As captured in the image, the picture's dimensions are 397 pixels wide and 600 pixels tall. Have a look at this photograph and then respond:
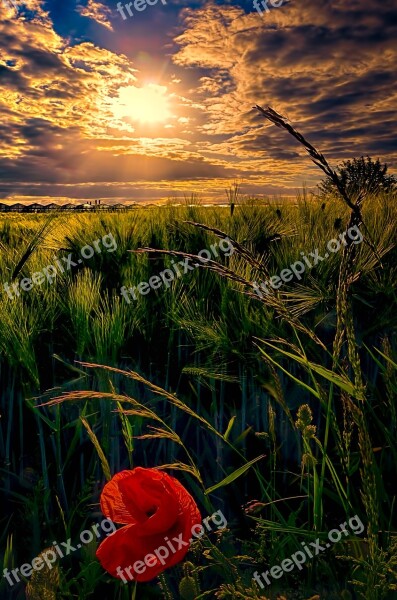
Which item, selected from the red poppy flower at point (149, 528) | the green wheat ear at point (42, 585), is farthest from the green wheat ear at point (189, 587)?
the green wheat ear at point (42, 585)

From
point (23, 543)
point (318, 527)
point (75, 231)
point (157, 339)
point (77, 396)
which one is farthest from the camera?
point (75, 231)

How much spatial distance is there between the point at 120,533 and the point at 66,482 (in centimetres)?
87

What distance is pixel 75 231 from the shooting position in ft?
9.91

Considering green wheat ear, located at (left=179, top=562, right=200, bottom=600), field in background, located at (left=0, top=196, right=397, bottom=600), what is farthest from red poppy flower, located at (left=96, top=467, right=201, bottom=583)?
field in background, located at (left=0, top=196, right=397, bottom=600)

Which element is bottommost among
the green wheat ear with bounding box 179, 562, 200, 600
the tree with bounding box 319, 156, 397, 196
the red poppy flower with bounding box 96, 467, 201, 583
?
the green wheat ear with bounding box 179, 562, 200, 600

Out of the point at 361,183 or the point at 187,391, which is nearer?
the point at 361,183

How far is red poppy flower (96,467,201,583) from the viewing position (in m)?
0.70

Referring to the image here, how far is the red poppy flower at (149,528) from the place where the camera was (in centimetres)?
70

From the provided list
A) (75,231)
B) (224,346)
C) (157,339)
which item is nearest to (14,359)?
(157,339)

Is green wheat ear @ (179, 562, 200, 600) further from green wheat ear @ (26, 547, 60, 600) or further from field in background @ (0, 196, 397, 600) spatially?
field in background @ (0, 196, 397, 600)

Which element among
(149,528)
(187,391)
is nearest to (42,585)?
(149,528)

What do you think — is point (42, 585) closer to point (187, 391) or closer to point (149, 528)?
point (149, 528)

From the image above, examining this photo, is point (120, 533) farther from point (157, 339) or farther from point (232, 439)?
point (157, 339)

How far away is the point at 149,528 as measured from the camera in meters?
0.70
